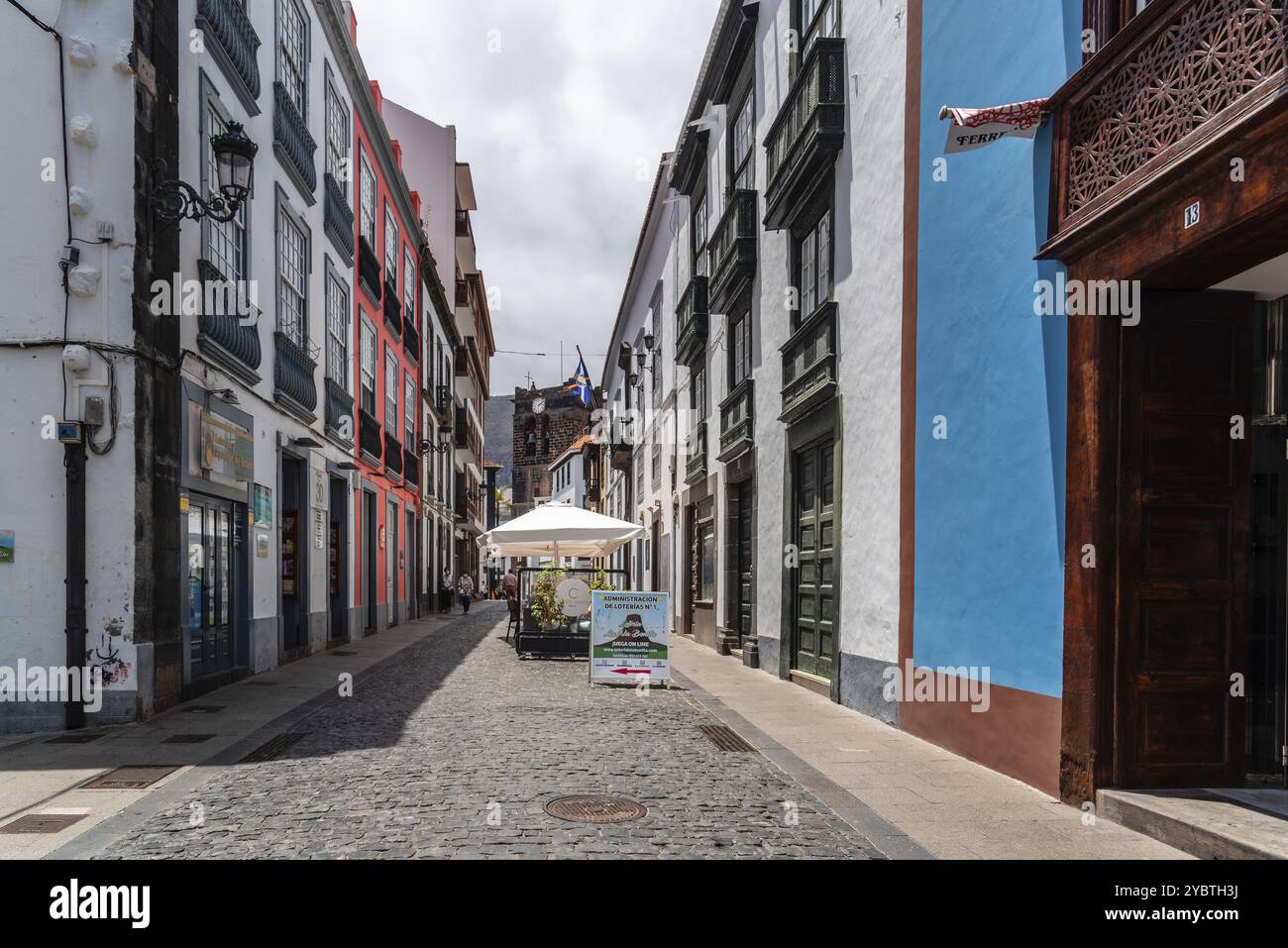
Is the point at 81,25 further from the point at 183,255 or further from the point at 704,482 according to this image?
the point at 704,482

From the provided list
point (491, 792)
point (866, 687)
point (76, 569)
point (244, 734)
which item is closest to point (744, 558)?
point (866, 687)

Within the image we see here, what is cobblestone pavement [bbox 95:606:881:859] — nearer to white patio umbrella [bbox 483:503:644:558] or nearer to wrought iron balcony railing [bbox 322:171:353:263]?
white patio umbrella [bbox 483:503:644:558]

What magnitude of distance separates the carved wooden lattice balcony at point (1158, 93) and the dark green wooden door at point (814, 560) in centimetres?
574

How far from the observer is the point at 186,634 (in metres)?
10.4

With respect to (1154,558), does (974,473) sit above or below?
above

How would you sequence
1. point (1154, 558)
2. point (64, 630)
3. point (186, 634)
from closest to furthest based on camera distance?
point (1154, 558) < point (64, 630) < point (186, 634)

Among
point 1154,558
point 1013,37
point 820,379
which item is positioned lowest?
point 1154,558

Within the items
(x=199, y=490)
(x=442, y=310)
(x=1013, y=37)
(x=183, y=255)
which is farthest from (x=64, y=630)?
(x=442, y=310)

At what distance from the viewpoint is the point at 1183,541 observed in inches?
235

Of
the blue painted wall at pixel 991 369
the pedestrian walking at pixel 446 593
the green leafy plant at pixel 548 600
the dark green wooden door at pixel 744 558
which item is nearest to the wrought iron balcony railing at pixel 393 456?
the green leafy plant at pixel 548 600

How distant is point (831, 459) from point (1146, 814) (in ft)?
22.9

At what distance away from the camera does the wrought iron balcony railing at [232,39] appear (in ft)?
36.4

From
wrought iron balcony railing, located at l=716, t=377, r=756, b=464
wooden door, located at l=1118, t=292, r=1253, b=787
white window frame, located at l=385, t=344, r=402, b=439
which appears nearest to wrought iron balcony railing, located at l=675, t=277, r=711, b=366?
wrought iron balcony railing, located at l=716, t=377, r=756, b=464

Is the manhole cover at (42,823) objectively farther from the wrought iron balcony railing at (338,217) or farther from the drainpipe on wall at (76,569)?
the wrought iron balcony railing at (338,217)
